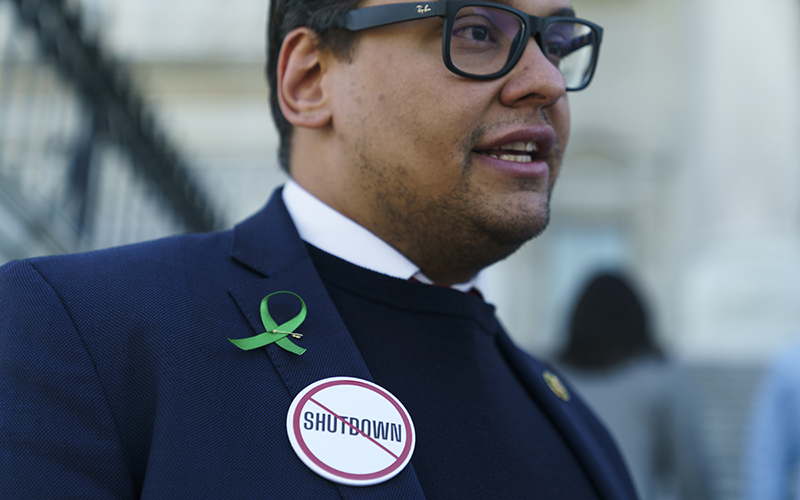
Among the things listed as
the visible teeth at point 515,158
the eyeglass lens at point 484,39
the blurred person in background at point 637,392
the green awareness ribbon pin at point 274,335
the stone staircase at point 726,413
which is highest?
the eyeglass lens at point 484,39

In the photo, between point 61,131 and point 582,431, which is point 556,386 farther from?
point 61,131

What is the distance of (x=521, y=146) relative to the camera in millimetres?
1610

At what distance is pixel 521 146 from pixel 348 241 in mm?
412

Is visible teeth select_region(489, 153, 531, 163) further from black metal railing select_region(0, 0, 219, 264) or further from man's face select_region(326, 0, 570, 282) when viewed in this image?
black metal railing select_region(0, 0, 219, 264)

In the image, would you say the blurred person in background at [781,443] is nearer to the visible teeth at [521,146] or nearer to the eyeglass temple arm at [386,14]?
the visible teeth at [521,146]

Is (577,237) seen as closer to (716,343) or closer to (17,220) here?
(716,343)

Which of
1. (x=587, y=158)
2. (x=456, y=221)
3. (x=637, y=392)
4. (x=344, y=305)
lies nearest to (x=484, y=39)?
(x=456, y=221)

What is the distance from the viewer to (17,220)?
3.06m

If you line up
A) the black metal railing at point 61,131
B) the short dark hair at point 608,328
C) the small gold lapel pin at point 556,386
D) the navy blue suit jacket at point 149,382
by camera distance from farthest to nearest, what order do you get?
the short dark hair at point 608,328
the black metal railing at point 61,131
the small gold lapel pin at point 556,386
the navy blue suit jacket at point 149,382

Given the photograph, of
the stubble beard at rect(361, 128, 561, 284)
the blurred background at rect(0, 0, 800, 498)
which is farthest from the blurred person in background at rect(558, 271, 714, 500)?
the stubble beard at rect(361, 128, 561, 284)

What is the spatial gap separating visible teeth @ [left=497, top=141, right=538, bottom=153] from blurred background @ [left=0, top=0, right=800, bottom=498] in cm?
200

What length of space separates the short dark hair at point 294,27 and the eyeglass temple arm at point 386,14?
25 mm

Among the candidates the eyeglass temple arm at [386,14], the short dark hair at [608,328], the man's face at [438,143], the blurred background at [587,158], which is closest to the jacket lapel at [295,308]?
the man's face at [438,143]

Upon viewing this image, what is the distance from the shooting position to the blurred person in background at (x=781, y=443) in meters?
2.72
